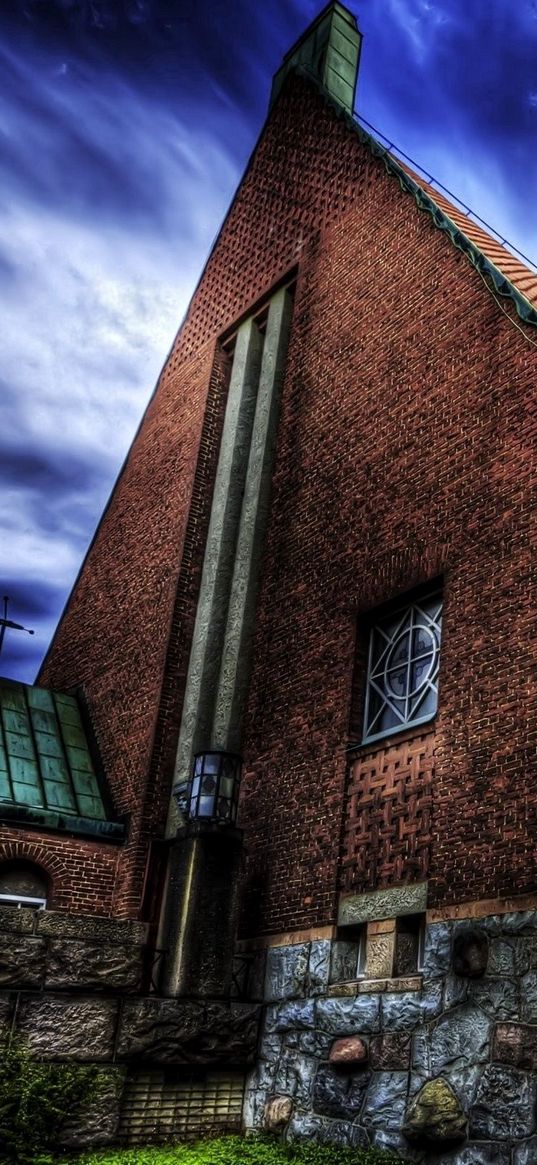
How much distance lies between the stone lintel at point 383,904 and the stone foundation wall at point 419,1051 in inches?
11.1

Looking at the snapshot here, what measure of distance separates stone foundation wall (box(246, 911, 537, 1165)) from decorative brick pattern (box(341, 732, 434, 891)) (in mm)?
643

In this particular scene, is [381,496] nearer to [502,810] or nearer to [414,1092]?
[502,810]

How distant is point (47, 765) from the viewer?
13484 millimetres

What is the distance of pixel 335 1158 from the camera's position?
8.36 m

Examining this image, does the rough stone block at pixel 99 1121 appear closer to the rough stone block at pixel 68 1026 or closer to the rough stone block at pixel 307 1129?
the rough stone block at pixel 68 1026

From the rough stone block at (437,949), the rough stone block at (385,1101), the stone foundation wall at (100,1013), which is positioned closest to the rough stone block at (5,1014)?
the stone foundation wall at (100,1013)

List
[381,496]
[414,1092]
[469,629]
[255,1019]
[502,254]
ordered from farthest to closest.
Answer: [502,254]
[381,496]
[255,1019]
[469,629]
[414,1092]

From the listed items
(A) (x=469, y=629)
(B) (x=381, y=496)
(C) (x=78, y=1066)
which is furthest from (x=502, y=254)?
(C) (x=78, y=1066)

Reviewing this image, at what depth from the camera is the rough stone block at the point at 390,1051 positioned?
328 inches

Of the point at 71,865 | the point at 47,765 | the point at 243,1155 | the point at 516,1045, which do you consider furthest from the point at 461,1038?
the point at 47,765

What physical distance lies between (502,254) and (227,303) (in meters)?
5.10

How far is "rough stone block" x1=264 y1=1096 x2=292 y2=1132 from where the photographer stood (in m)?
9.44

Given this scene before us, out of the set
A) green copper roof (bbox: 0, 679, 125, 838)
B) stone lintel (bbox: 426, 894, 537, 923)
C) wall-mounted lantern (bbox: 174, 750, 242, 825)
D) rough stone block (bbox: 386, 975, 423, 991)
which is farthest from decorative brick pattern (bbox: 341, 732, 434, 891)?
green copper roof (bbox: 0, 679, 125, 838)

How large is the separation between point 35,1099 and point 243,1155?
67.8 inches
